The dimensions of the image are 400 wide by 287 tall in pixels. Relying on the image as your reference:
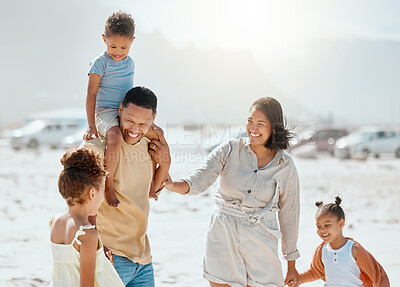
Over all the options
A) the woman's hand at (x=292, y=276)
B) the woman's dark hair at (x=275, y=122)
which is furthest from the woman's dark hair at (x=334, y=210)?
the woman's dark hair at (x=275, y=122)

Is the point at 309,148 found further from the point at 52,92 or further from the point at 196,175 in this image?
the point at 52,92

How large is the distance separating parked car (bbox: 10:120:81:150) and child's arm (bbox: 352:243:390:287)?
70.0 feet

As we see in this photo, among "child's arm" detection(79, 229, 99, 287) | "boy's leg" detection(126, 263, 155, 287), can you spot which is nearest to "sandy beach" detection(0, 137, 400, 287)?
"boy's leg" detection(126, 263, 155, 287)

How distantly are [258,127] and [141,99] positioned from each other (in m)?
0.78

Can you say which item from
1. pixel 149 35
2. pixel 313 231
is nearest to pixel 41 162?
pixel 313 231

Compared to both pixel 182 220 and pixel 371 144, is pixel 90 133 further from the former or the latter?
pixel 371 144

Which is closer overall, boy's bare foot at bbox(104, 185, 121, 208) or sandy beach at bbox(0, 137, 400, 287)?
boy's bare foot at bbox(104, 185, 121, 208)

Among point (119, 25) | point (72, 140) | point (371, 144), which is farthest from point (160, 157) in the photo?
point (72, 140)

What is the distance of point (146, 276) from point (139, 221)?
1.02ft

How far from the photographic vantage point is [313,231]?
7.41 m

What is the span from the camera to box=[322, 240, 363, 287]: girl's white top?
9.95ft

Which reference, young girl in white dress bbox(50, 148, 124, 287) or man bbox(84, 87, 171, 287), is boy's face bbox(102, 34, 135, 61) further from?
young girl in white dress bbox(50, 148, 124, 287)

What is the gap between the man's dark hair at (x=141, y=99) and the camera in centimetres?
262

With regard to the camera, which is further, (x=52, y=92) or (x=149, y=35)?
(x=149, y=35)
